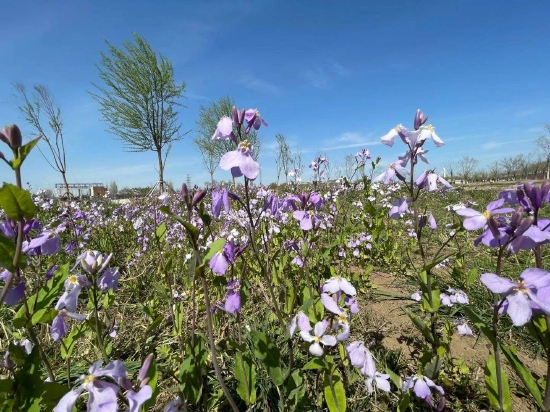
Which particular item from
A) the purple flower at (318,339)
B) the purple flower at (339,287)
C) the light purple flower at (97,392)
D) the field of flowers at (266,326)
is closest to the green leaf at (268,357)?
the field of flowers at (266,326)

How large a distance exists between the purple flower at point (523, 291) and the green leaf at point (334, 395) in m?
0.76

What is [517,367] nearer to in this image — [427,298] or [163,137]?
[427,298]

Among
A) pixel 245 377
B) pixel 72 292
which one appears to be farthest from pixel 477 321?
pixel 72 292

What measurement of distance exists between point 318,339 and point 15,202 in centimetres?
123

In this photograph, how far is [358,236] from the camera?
4930 mm

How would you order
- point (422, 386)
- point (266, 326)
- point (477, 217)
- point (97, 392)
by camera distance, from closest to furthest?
1. point (97, 392)
2. point (477, 217)
3. point (422, 386)
4. point (266, 326)

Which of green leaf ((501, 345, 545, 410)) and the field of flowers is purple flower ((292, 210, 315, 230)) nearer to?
the field of flowers

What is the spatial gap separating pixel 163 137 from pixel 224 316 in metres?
19.0

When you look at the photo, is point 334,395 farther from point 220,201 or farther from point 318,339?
point 220,201

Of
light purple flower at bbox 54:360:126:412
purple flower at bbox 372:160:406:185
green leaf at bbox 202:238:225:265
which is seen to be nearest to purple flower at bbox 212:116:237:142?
green leaf at bbox 202:238:225:265

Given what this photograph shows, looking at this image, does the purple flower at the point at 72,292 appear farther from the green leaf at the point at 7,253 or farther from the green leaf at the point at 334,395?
the green leaf at the point at 334,395

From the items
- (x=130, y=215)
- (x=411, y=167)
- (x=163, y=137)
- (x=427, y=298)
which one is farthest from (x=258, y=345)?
(x=163, y=137)

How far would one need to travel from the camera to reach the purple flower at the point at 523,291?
99cm

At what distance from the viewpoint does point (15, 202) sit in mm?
918
